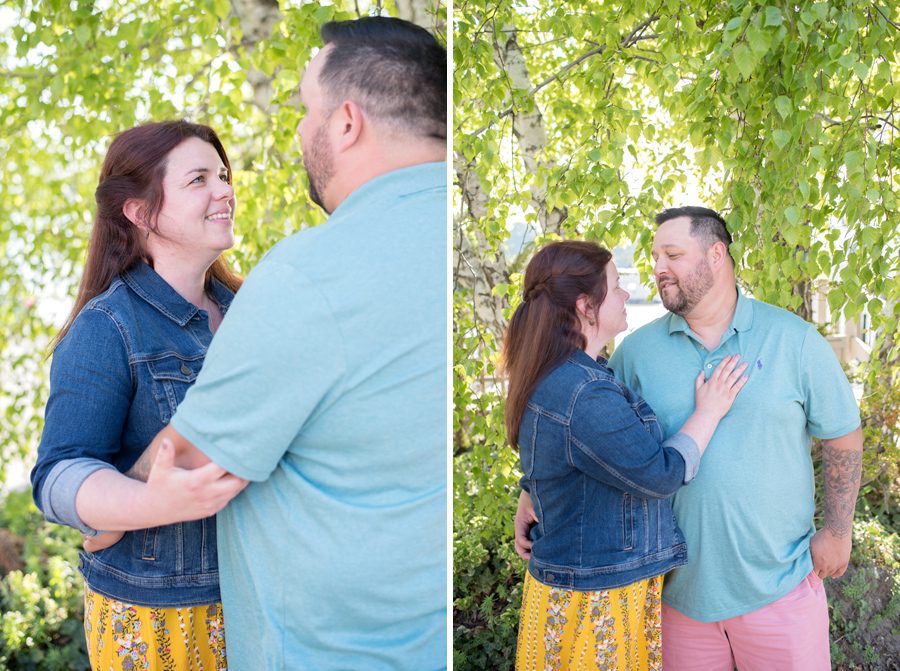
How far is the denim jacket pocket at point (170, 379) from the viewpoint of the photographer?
1.12 metres

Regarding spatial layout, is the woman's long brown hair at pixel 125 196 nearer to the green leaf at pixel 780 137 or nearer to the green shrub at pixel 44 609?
the green leaf at pixel 780 137

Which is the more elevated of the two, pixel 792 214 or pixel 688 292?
pixel 792 214

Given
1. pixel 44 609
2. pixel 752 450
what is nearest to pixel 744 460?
pixel 752 450

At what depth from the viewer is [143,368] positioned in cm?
112

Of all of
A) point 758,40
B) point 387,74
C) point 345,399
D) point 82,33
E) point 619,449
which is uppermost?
point 82,33

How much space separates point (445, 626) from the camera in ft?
3.38

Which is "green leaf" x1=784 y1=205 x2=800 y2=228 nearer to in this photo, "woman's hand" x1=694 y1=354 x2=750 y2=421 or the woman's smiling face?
"woman's hand" x1=694 y1=354 x2=750 y2=421

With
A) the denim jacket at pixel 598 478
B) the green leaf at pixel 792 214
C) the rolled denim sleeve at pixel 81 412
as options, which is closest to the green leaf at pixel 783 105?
the green leaf at pixel 792 214

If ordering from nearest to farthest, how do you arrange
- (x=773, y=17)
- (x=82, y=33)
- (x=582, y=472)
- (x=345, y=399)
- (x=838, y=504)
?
(x=345, y=399)
(x=582, y=472)
(x=773, y=17)
(x=838, y=504)
(x=82, y=33)

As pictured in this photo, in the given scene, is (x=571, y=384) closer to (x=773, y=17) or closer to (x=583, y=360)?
(x=583, y=360)

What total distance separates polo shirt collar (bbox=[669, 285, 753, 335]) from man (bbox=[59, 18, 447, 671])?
2.52ft

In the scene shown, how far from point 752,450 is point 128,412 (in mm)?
1050

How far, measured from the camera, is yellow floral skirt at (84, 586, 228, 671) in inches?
45.7

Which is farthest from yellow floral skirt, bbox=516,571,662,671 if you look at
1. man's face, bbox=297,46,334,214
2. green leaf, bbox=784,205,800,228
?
man's face, bbox=297,46,334,214
